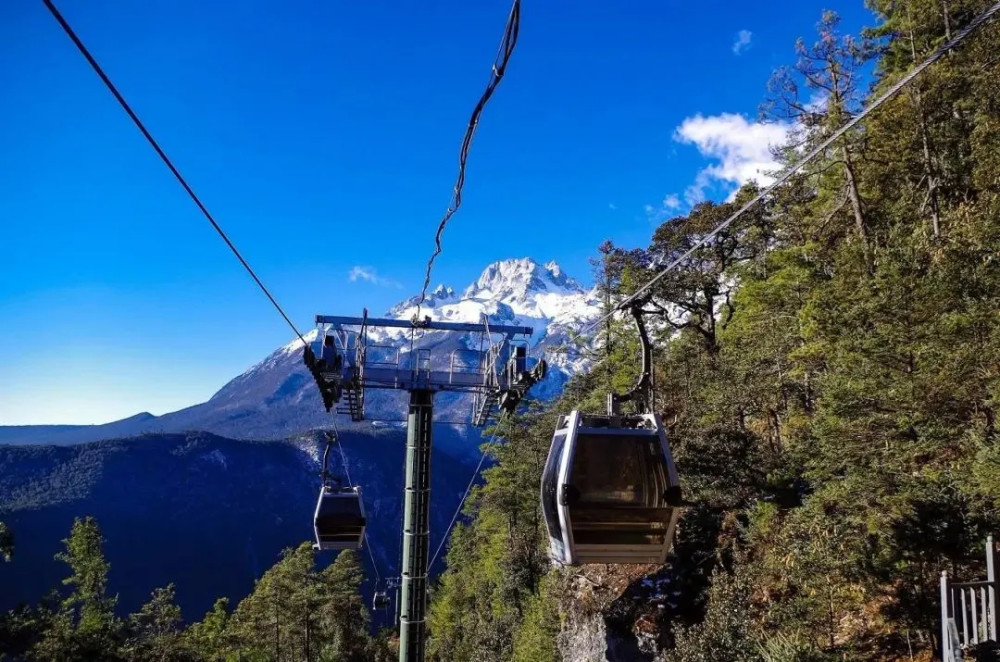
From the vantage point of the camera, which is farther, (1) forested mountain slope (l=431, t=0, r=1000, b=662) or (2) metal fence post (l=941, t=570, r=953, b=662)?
(1) forested mountain slope (l=431, t=0, r=1000, b=662)

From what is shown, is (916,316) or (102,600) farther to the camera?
(102,600)

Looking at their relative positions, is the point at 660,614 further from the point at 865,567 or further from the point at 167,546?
the point at 167,546

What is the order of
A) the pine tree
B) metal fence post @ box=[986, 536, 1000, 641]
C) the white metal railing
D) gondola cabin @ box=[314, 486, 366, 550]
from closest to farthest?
1. the white metal railing
2. metal fence post @ box=[986, 536, 1000, 641]
3. gondola cabin @ box=[314, 486, 366, 550]
4. the pine tree

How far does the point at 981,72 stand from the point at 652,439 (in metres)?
13.4

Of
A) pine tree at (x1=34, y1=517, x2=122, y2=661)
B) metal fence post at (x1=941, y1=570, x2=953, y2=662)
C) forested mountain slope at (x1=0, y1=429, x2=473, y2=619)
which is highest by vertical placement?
metal fence post at (x1=941, y1=570, x2=953, y2=662)

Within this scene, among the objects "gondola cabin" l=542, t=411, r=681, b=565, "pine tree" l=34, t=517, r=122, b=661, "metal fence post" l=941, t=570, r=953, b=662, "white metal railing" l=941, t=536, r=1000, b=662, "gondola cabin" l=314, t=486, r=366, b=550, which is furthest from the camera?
"pine tree" l=34, t=517, r=122, b=661

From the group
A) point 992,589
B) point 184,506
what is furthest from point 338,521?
point 184,506

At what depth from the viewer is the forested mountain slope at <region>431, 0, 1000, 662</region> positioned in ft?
32.7

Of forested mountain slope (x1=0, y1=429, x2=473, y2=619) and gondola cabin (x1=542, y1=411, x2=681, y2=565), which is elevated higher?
gondola cabin (x1=542, y1=411, x2=681, y2=565)

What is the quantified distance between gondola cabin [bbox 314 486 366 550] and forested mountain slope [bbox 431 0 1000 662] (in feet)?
25.2

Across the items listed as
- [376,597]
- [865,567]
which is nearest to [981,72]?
[865,567]

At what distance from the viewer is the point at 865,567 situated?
10680mm

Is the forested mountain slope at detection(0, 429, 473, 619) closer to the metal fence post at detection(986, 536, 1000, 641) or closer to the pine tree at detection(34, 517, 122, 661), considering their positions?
the pine tree at detection(34, 517, 122, 661)

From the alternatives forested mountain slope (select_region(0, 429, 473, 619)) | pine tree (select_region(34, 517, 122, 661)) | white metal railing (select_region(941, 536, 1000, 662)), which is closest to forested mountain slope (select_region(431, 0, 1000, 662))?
white metal railing (select_region(941, 536, 1000, 662))
